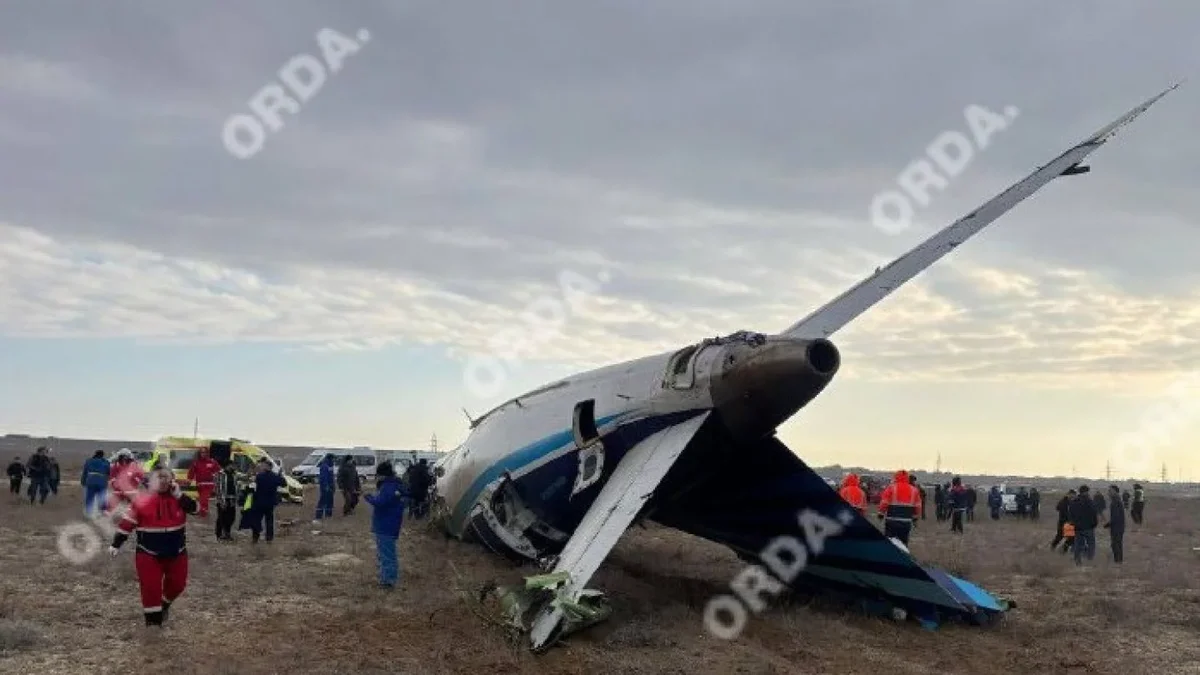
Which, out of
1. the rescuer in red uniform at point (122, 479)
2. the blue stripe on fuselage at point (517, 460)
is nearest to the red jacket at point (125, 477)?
the rescuer in red uniform at point (122, 479)

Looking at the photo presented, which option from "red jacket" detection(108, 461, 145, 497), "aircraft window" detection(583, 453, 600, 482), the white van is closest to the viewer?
"aircraft window" detection(583, 453, 600, 482)

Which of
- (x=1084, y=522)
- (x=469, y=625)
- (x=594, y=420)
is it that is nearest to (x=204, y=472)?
(x=594, y=420)

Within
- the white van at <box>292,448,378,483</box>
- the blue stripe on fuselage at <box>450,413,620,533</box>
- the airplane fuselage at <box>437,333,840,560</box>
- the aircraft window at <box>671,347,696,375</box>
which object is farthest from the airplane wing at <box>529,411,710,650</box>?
the white van at <box>292,448,378,483</box>

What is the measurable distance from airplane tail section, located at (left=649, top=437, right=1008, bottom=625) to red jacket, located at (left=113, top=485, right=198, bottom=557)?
5588 millimetres

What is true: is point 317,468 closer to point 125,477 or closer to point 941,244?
point 125,477

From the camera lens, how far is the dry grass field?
968 centimetres

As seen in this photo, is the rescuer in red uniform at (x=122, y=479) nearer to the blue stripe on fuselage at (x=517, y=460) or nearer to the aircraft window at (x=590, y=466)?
the blue stripe on fuselage at (x=517, y=460)

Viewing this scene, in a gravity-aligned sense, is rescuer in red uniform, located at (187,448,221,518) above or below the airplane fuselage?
below

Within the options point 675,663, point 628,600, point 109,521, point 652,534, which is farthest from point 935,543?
point 109,521

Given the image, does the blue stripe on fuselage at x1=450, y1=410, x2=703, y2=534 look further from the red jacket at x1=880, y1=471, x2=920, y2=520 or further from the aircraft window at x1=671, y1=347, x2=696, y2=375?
the red jacket at x1=880, y1=471, x2=920, y2=520

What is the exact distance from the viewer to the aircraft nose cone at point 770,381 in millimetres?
10688

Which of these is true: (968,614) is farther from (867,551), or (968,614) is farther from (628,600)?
(628,600)

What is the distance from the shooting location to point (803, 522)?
1328cm

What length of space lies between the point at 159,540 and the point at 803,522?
7922 millimetres
